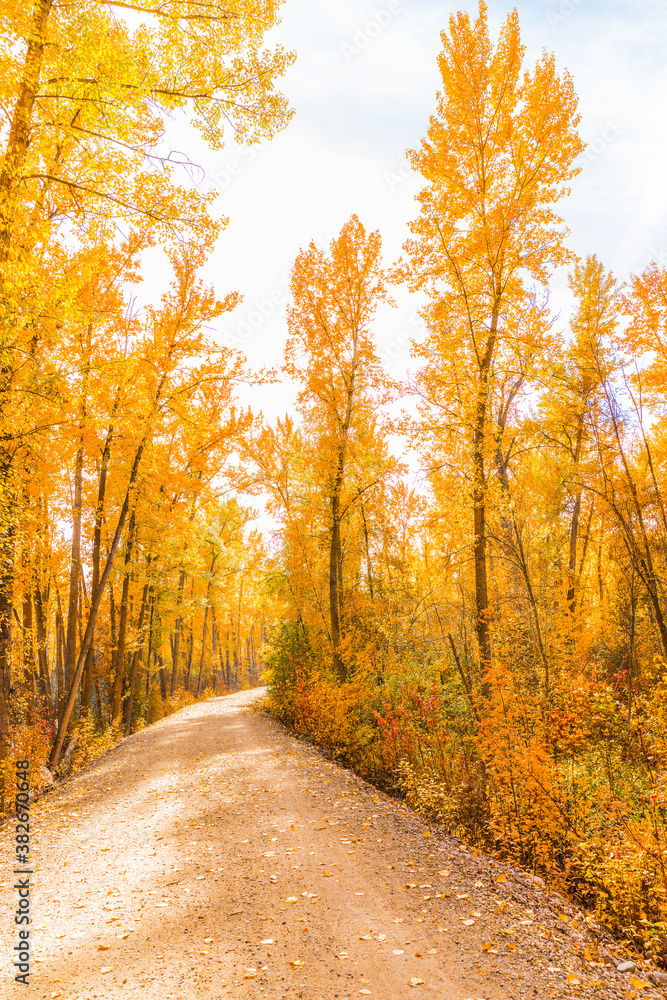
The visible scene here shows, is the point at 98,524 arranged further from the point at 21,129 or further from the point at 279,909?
the point at 279,909

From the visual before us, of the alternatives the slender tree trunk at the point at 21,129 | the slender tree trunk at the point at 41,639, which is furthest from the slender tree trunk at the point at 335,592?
the slender tree trunk at the point at 21,129

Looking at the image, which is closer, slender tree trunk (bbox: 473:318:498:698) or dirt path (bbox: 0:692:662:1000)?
dirt path (bbox: 0:692:662:1000)

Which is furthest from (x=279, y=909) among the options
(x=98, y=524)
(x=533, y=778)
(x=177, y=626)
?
(x=177, y=626)

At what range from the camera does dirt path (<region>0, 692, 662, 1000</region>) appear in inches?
133

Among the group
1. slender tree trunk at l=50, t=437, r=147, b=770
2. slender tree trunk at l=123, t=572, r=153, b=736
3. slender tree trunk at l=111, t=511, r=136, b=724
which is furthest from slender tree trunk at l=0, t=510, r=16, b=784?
slender tree trunk at l=123, t=572, r=153, b=736

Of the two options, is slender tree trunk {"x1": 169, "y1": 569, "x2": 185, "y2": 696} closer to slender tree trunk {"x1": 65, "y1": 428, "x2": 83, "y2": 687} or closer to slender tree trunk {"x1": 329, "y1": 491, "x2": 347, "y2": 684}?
slender tree trunk {"x1": 65, "y1": 428, "x2": 83, "y2": 687}

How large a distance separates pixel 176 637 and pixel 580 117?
78.1ft

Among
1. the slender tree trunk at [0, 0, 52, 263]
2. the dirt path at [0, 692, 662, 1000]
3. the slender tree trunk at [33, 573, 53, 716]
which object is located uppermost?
the slender tree trunk at [0, 0, 52, 263]

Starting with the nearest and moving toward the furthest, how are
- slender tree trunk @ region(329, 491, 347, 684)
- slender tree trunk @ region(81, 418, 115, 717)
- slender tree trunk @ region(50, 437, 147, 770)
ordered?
slender tree trunk @ region(50, 437, 147, 770) → slender tree trunk @ region(81, 418, 115, 717) → slender tree trunk @ region(329, 491, 347, 684)

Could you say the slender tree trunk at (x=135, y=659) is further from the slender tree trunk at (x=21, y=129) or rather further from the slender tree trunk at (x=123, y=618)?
the slender tree trunk at (x=21, y=129)

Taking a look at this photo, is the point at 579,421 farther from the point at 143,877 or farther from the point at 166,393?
the point at 143,877

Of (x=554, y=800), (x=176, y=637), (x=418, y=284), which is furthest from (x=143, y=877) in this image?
(x=176, y=637)

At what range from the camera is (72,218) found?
574cm

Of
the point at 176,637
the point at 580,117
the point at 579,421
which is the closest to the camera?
the point at 580,117
